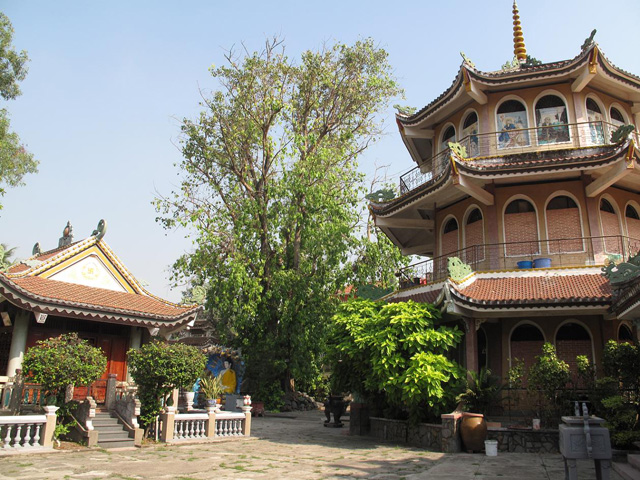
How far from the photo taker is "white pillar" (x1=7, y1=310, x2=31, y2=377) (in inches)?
527

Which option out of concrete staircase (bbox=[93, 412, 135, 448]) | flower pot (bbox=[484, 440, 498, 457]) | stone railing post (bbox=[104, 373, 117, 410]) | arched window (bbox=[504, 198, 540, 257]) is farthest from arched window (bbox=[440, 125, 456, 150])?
concrete staircase (bbox=[93, 412, 135, 448])

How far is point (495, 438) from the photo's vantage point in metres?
11.9

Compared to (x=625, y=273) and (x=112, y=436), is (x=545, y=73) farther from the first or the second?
(x=112, y=436)

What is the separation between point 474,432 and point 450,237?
25.5 feet

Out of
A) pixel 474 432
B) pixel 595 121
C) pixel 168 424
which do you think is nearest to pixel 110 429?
pixel 168 424

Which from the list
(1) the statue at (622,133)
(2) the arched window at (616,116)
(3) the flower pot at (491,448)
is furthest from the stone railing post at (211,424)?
(2) the arched window at (616,116)

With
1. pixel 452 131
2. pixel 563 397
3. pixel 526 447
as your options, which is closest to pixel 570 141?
pixel 452 131

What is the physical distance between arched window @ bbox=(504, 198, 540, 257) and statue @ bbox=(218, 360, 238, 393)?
1632 centimetres

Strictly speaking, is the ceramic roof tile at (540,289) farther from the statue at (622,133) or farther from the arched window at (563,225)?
the statue at (622,133)

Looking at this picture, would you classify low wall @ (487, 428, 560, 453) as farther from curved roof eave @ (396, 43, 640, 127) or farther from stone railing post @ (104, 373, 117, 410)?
curved roof eave @ (396, 43, 640, 127)

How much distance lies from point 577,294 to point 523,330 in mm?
2268

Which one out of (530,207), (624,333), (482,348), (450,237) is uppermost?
(530,207)

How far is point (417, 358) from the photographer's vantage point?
12430 mm

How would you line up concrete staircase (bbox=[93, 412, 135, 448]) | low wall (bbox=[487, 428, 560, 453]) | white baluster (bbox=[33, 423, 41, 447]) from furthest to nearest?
concrete staircase (bbox=[93, 412, 135, 448]), low wall (bbox=[487, 428, 560, 453]), white baluster (bbox=[33, 423, 41, 447])
